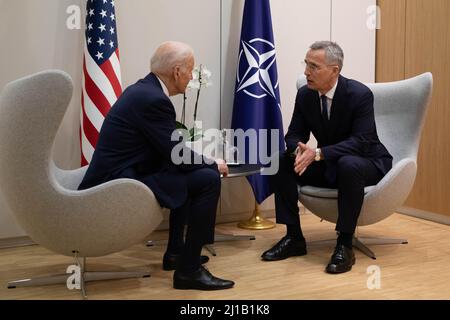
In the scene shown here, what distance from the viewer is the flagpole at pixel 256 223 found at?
4.19m

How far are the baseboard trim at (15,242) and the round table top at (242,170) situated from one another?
1496 millimetres

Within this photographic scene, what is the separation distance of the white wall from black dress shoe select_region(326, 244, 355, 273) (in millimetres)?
1433

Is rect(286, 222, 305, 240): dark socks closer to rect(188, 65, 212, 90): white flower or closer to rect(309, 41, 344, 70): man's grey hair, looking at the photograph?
rect(309, 41, 344, 70): man's grey hair

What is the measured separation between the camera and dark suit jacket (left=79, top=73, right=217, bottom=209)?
2.68 meters

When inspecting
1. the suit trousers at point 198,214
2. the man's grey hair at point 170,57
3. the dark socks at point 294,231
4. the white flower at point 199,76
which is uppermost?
the man's grey hair at point 170,57

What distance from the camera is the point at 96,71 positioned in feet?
11.7

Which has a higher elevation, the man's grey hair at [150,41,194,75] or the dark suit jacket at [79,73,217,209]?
the man's grey hair at [150,41,194,75]

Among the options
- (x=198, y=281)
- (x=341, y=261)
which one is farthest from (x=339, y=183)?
(x=198, y=281)

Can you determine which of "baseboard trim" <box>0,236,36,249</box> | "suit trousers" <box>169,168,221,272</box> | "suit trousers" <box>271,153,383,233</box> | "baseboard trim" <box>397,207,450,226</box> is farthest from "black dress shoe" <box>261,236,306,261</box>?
"baseboard trim" <box>0,236,36,249</box>

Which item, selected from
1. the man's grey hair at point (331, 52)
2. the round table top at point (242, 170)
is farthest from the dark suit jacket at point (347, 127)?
the round table top at point (242, 170)

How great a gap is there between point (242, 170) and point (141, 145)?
0.88m

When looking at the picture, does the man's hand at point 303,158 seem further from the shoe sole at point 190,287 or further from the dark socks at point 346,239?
the shoe sole at point 190,287

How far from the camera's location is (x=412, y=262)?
10.7ft
